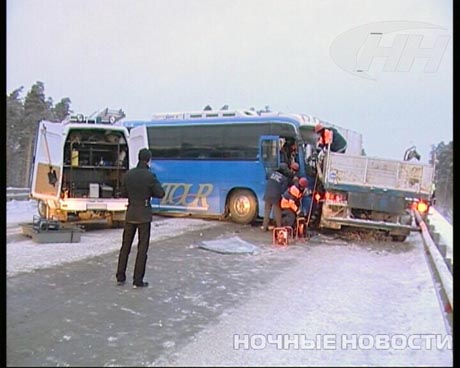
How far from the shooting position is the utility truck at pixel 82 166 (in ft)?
21.6

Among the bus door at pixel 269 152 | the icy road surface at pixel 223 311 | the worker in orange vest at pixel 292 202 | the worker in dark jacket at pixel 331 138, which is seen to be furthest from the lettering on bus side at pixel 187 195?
the icy road surface at pixel 223 311

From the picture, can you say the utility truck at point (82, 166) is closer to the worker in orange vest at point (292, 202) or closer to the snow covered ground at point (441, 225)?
the worker in orange vest at point (292, 202)

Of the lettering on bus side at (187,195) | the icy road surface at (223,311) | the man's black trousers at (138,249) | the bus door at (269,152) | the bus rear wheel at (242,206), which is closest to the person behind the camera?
the icy road surface at (223,311)

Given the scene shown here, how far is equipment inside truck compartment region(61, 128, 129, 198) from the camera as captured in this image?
6797mm

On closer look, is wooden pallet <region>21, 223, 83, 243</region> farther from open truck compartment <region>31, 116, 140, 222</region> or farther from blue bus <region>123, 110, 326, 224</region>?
blue bus <region>123, 110, 326, 224</region>

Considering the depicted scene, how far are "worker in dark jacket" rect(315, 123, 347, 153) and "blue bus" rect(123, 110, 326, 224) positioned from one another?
0.44 meters

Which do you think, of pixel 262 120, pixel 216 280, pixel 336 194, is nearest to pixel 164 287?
pixel 216 280

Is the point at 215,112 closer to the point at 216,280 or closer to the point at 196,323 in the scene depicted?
the point at 216,280

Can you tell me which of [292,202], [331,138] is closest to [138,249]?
[292,202]

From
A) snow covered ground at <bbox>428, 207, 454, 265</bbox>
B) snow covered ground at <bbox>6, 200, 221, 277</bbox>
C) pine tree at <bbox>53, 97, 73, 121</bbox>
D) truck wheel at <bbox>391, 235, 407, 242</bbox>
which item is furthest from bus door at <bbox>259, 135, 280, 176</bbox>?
pine tree at <bbox>53, 97, 73, 121</bbox>

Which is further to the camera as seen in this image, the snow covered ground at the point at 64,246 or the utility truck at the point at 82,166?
the utility truck at the point at 82,166

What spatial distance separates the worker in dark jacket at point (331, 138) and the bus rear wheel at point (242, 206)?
1.53m

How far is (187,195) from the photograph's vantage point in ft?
27.1

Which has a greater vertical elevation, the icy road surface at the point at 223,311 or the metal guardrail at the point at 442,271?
the metal guardrail at the point at 442,271
